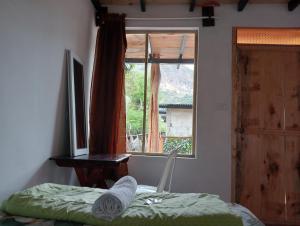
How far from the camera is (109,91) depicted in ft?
11.9

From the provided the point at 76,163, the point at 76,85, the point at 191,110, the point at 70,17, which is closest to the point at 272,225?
the point at 191,110

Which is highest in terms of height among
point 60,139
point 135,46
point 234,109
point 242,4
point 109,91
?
point 242,4

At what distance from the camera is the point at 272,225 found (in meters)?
3.52

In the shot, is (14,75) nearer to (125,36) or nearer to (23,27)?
(23,27)

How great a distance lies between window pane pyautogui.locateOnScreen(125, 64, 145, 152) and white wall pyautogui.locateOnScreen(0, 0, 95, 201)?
0.99 m

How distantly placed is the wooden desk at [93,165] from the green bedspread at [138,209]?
1066 mm

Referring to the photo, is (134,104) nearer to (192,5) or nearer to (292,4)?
(192,5)

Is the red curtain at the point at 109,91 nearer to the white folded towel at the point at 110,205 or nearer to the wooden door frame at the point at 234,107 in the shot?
the wooden door frame at the point at 234,107

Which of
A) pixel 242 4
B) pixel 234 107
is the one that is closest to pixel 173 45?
pixel 242 4

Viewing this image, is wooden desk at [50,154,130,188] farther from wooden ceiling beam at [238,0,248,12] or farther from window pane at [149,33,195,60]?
wooden ceiling beam at [238,0,248,12]

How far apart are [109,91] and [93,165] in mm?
1221

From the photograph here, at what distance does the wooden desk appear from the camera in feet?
8.57

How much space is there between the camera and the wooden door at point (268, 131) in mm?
3580

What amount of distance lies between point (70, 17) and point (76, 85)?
27.4 inches
